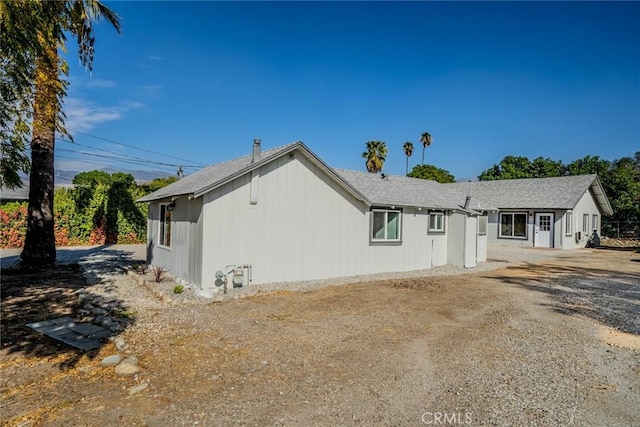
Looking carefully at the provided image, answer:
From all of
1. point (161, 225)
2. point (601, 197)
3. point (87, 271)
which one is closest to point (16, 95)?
point (161, 225)

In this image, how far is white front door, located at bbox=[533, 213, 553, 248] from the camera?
25.2m

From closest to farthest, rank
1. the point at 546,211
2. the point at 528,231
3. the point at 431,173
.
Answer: the point at 546,211 < the point at 528,231 < the point at 431,173

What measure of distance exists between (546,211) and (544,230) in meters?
1.38

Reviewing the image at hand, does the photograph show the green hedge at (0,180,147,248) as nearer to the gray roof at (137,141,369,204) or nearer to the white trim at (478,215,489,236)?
the gray roof at (137,141,369,204)

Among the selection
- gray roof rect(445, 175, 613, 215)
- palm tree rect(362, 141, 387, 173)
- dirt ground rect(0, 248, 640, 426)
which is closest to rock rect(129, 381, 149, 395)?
dirt ground rect(0, 248, 640, 426)

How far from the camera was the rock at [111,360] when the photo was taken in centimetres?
505

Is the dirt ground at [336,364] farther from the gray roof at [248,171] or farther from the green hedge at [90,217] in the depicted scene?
the green hedge at [90,217]

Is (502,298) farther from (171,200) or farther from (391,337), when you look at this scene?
(171,200)

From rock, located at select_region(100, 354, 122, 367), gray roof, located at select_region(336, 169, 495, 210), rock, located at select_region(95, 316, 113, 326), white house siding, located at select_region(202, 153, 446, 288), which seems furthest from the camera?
gray roof, located at select_region(336, 169, 495, 210)

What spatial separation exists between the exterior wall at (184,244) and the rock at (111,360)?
14.9 ft

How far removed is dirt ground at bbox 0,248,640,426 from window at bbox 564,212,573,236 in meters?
17.9

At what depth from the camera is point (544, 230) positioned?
2559 centimetres

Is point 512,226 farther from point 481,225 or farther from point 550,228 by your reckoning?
point 481,225

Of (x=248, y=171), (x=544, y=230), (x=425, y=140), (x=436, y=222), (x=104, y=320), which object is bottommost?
(x=104, y=320)
